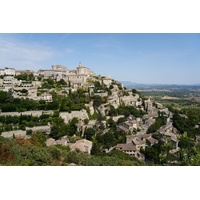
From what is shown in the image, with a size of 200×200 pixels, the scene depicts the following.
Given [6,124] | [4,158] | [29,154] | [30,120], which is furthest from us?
[30,120]

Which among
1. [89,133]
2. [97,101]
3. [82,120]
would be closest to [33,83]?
[97,101]

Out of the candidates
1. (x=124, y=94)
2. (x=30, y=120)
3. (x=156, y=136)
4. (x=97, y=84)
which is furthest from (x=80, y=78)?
(x=156, y=136)

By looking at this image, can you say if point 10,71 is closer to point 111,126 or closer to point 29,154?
point 111,126

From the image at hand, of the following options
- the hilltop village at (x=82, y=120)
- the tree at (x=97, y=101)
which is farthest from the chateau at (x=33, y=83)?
the tree at (x=97, y=101)

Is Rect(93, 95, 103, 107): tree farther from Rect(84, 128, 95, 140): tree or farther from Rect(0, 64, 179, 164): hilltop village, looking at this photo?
Rect(84, 128, 95, 140): tree

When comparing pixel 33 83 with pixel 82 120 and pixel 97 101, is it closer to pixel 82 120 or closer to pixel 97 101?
pixel 97 101

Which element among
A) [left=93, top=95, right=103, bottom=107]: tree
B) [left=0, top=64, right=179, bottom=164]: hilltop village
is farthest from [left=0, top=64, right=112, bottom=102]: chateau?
[left=93, top=95, right=103, bottom=107]: tree

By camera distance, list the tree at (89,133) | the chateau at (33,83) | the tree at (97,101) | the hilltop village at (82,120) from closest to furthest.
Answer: the hilltop village at (82,120) → the tree at (89,133) → the chateau at (33,83) → the tree at (97,101)

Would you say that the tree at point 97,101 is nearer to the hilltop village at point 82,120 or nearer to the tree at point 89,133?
the hilltop village at point 82,120

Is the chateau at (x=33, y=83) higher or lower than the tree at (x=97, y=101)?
higher
